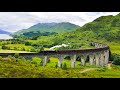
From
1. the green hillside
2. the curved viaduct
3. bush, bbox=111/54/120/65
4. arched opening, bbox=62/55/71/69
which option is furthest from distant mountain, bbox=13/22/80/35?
bush, bbox=111/54/120/65

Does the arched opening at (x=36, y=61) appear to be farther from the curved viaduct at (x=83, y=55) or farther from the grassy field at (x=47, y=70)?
the curved viaduct at (x=83, y=55)

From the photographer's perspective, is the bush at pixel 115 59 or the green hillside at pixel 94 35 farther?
the green hillside at pixel 94 35

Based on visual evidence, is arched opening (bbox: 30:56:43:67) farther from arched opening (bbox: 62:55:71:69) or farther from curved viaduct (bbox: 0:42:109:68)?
arched opening (bbox: 62:55:71:69)

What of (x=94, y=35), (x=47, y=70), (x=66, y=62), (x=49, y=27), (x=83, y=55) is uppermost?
(x=49, y=27)

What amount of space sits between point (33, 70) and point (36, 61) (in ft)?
1.73

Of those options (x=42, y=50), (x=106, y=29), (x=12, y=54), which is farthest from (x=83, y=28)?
(x=12, y=54)

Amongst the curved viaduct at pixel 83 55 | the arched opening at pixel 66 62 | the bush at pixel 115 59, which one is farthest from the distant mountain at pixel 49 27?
the bush at pixel 115 59

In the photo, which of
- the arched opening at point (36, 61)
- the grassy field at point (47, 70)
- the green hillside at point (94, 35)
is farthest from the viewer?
the green hillside at point (94, 35)

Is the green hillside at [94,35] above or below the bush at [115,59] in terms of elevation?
above

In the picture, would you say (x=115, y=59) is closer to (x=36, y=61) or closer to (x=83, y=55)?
(x=83, y=55)

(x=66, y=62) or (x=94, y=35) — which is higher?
(x=94, y=35)

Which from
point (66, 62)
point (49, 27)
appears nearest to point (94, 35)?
point (66, 62)
